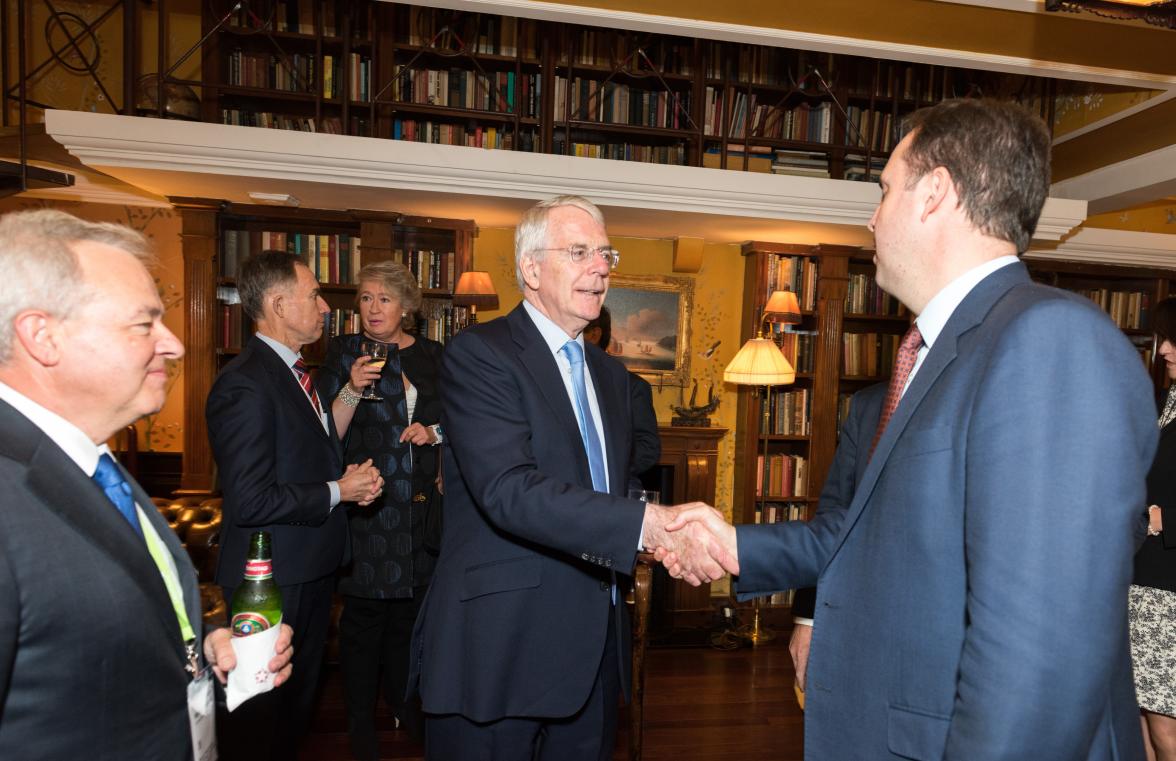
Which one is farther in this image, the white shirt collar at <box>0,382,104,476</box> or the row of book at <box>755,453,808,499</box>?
the row of book at <box>755,453,808,499</box>

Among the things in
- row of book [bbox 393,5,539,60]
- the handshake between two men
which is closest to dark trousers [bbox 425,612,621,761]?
the handshake between two men

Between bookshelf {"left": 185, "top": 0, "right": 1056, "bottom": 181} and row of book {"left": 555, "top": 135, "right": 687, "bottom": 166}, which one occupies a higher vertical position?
bookshelf {"left": 185, "top": 0, "right": 1056, "bottom": 181}

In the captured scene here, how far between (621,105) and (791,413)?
2735 millimetres

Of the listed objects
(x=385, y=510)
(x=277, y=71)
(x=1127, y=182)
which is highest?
(x=277, y=71)

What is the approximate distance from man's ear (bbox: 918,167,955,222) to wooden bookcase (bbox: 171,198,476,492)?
401 cm

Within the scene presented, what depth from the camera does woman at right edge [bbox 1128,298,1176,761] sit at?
2621mm

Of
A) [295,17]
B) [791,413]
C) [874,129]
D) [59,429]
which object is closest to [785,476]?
[791,413]

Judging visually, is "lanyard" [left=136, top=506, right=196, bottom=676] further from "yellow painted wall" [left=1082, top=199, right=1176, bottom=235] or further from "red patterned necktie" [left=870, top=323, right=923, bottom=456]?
"yellow painted wall" [left=1082, top=199, right=1176, bottom=235]

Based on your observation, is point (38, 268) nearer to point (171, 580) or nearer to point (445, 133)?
point (171, 580)

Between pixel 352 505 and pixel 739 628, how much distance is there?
3.10m

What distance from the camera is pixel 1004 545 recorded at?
91cm

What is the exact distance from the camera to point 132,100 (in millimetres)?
4160

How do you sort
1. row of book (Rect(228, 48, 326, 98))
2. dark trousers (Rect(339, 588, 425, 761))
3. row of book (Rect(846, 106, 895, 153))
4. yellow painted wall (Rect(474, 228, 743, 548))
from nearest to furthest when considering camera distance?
dark trousers (Rect(339, 588, 425, 761))
row of book (Rect(228, 48, 326, 98))
yellow painted wall (Rect(474, 228, 743, 548))
row of book (Rect(846, 106, 895, 153))

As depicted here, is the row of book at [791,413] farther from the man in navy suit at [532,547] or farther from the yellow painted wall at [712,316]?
the man in navy suit at [532,547]
